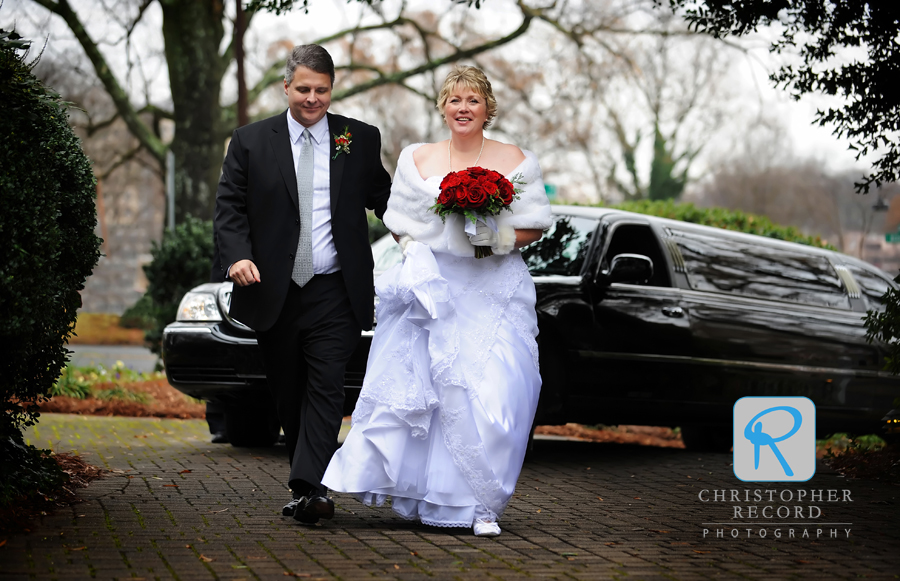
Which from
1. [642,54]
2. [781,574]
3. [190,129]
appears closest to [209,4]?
[190,129]

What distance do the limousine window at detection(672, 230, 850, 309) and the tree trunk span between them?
10.5 m

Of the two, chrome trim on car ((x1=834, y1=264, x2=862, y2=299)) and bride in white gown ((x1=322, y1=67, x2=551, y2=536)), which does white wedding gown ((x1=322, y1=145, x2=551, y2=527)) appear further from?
chrome trim on car ((x1=834, y1=264, x2=862, y2=299))

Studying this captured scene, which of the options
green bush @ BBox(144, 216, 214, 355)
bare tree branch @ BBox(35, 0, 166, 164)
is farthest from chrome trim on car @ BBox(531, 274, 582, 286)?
bare tree branch @ BBox(35, 0, 166, 164)

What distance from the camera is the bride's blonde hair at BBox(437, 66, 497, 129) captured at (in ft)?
17.4

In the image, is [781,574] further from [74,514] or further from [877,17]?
[877,17]

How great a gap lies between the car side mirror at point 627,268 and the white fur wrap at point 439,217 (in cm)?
201

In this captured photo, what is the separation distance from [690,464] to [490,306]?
3453 millimetres

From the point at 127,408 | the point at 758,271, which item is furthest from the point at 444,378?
the point at 127,408

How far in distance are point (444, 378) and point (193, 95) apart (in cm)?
1312

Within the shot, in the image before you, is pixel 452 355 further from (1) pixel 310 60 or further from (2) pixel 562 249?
(2) pixel 562 249

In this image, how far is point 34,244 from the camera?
4.56 meters

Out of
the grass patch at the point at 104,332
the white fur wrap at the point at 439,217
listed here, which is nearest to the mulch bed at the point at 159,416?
the white fur wrap at the point at 439,217

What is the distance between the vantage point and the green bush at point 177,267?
42.3 feet

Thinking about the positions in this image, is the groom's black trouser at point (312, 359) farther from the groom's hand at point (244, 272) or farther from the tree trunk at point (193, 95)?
the tree trunk at point (193, 95)
